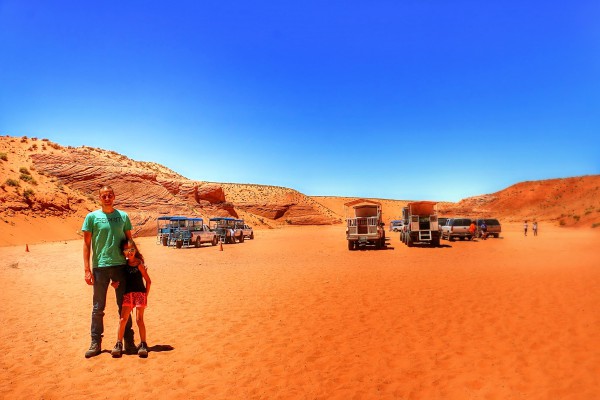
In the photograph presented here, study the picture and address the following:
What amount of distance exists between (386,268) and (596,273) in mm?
7104

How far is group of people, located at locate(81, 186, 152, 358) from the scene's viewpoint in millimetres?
5777

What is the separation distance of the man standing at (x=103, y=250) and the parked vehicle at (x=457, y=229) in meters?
30.8

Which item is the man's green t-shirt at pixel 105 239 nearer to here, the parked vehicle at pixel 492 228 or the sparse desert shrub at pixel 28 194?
Result: the parked vehicle at pixel 492 228

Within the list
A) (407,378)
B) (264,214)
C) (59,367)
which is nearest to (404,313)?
(407,378)

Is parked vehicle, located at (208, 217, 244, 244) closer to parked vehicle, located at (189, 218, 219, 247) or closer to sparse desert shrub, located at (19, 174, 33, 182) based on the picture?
parked vehicle, located at (189, 218, 219, 247)

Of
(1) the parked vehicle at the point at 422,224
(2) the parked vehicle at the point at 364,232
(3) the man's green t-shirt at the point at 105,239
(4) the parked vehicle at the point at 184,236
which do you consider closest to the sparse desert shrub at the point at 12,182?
(4) the parked vehicle at the point at 184,236

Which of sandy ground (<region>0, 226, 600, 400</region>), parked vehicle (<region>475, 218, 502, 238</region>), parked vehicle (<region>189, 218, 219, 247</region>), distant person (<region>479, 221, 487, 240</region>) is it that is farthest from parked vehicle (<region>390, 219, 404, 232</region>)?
sandy ground (<region>0, 226, 600, 400</region>)

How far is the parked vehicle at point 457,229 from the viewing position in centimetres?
3231

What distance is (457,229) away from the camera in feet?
106

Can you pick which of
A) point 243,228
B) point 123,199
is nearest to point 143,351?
point 243,228

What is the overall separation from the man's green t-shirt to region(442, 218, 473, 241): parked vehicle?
101ft

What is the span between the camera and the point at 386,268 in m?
15.6

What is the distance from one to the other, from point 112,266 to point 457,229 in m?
31.2

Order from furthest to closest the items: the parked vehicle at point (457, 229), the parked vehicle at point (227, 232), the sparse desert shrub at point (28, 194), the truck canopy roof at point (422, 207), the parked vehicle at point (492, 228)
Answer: the sparse desert shrub at point (28, 194), the parked vehicle at point (492, 228), the parked vehicle at point (227, 232), the parked vehicle at point (457, 229), the truck canopy roof at point (422, 207)
